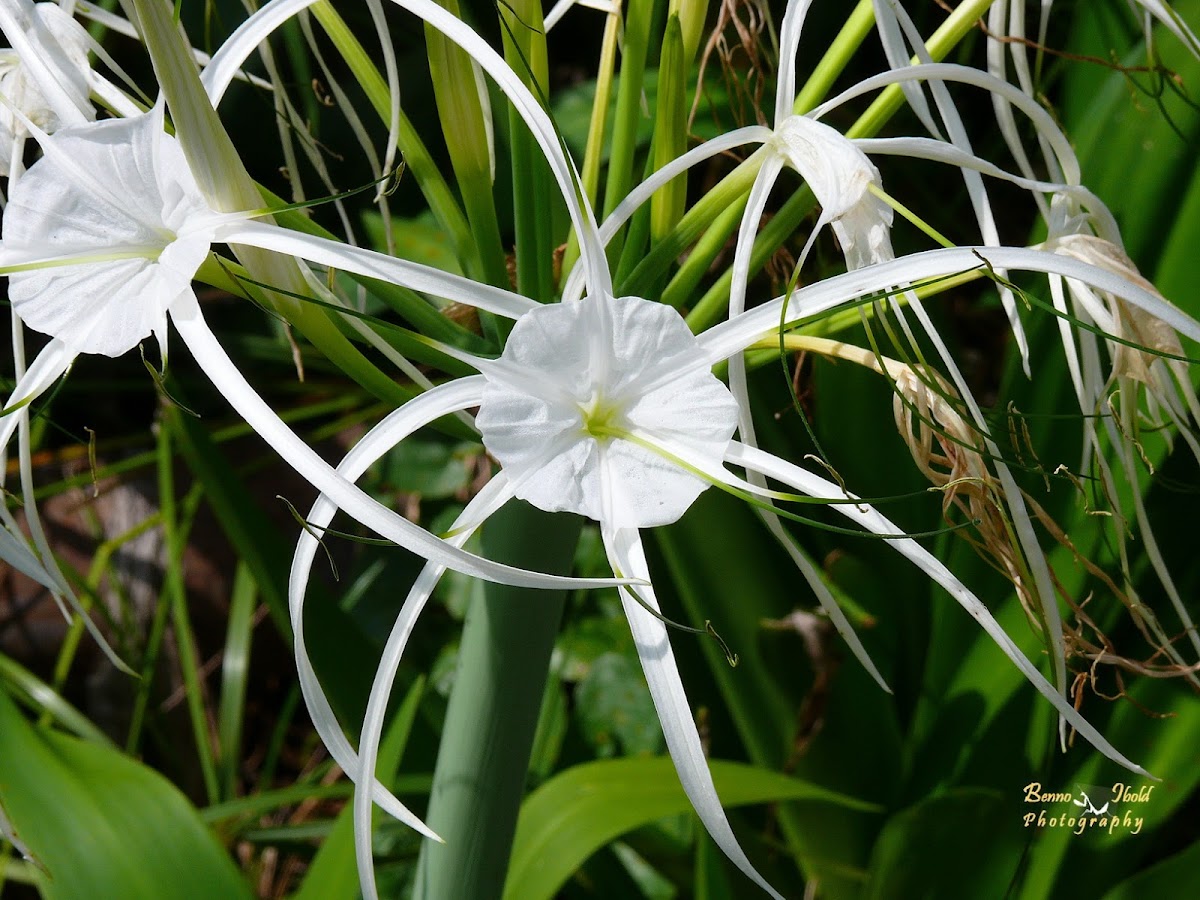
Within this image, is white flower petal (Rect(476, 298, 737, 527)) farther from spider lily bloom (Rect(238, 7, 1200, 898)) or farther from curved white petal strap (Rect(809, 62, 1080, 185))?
curved white petal strap (Rect(809, 62, 1080, 185))

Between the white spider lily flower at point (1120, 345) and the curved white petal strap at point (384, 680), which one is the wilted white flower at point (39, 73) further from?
the white spider lily flower at point (1120, 345)

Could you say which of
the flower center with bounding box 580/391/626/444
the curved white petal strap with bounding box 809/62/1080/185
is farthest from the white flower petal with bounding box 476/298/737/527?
the curved white petal strap with bounding box 809/62/1080/185

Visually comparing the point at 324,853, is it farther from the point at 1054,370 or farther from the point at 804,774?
the point at 1054,370

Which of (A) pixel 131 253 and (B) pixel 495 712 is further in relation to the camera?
(B) pixel 495 712

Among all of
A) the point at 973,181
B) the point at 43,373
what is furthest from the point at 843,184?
the point at 43,373

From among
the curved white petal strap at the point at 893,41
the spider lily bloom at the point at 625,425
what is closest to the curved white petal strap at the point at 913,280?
the spider lily bloom at the point at 625,425

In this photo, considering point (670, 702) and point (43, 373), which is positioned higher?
point (43, 373)

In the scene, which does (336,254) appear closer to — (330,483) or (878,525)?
(330,483)
